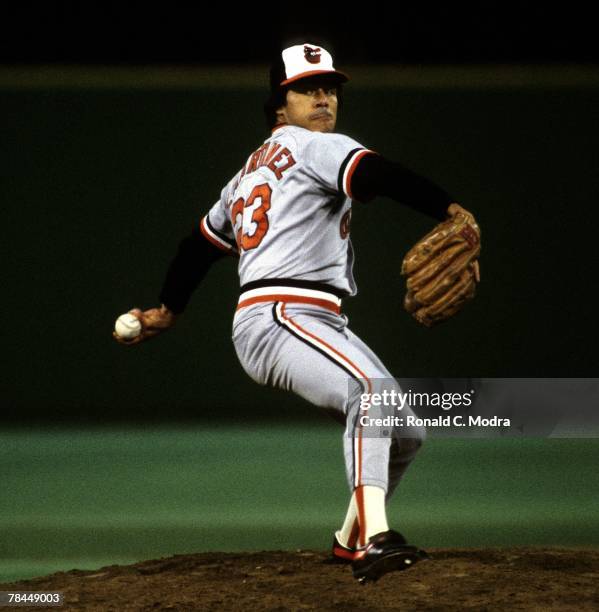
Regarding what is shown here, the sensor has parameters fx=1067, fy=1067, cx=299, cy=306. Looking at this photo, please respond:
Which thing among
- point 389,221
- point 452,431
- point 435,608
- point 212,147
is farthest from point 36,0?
point 435,608

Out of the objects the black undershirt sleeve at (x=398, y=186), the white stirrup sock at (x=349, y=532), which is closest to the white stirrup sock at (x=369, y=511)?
the white stirrup sock at (x=349, y=532)

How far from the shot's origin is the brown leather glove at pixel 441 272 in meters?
2.43

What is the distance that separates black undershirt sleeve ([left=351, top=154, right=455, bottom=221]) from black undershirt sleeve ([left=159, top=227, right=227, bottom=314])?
79cm

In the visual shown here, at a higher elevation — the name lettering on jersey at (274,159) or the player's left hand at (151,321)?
the name lettering on jersey at (274,159)

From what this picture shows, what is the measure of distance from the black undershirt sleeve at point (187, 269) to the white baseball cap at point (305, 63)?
0.57 m

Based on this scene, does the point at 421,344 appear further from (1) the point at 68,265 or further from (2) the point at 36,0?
(2) the point at 36,0

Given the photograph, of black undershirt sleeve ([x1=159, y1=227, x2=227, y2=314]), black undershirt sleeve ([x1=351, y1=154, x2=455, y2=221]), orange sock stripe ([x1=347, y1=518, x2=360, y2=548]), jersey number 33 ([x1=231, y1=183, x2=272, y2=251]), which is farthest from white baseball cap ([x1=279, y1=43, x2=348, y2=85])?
orange sock stripe ([x1=347, y1=518, x2=360, y2=548])

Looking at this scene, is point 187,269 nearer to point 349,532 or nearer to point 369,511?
point 349,532

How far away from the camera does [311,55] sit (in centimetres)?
283

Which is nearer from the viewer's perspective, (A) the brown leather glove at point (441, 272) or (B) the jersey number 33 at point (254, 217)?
(A) the brown leather glove at point (441, 272)

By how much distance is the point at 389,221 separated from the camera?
6.01 metres

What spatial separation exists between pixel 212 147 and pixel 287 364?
3.73m

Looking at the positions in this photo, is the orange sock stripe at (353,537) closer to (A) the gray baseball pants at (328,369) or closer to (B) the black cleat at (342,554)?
(B) the black cleat at (342,554)

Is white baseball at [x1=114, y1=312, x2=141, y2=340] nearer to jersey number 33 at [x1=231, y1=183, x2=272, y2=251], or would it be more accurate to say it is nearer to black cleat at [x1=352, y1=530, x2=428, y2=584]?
jersey number 33 at [x1=231, y1=183, x2=272, y2=251]
